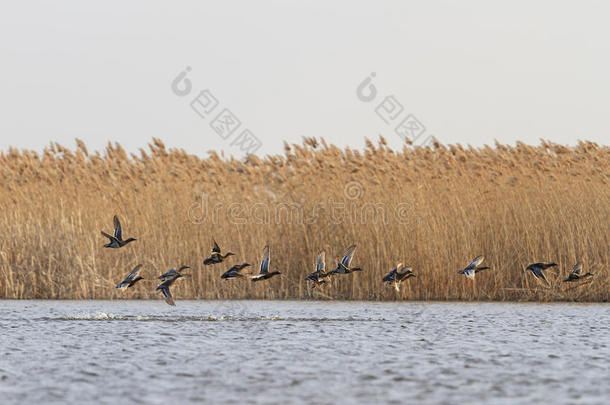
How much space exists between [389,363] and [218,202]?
8467 millimetres

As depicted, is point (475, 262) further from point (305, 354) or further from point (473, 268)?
point (305, 354)

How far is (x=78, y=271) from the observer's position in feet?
50.2

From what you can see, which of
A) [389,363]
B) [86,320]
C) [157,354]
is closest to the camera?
[389,363]

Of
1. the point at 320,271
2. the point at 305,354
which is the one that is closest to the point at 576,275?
the point at 320,271

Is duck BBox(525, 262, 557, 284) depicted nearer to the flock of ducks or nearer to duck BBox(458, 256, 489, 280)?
the flock of ducks

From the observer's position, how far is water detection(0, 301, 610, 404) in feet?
22.0

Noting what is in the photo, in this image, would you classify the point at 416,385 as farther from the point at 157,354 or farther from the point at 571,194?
the point at 571,194

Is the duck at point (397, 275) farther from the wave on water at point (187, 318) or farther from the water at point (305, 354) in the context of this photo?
the wave on water at point (187, 318)

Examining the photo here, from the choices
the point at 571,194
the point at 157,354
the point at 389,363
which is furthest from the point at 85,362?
the point at 571,194

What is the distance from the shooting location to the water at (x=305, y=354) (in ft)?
22.0

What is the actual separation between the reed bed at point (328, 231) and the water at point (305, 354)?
4.05ft

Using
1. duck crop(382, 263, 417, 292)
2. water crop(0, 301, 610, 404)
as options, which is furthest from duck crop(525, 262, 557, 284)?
duck crop(382, 263, 417, 292)

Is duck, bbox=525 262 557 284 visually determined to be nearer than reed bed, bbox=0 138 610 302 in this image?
Yes

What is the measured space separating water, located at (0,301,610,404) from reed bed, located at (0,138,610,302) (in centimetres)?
124
